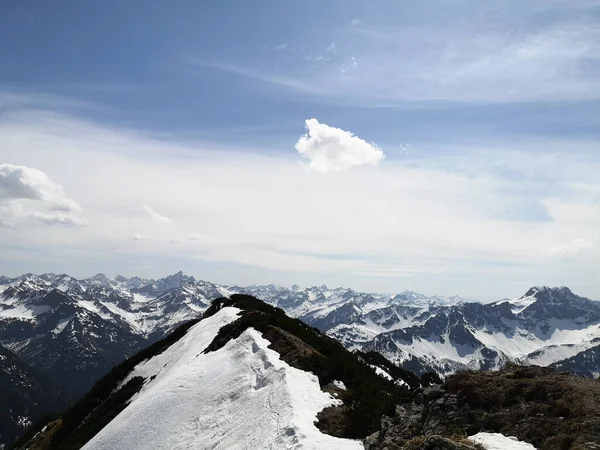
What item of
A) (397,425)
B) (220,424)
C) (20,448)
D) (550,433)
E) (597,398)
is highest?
(597,398)

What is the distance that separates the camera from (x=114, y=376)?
5206 cm

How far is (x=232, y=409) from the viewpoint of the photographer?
23.8 m

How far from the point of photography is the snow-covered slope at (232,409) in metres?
18.5

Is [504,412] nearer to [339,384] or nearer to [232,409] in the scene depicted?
[339,384]

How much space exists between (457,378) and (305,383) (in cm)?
1023

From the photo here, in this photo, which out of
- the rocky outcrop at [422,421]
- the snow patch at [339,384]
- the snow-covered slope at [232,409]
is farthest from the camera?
the snow patch at [339,384]

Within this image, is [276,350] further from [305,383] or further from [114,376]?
[114,376]

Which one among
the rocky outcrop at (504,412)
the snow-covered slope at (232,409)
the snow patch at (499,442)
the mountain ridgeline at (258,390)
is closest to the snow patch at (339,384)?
the mountain ridgeline at (258,390)

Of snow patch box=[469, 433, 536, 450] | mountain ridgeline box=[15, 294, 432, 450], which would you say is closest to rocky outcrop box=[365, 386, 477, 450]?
snow patch box=[469, 433, 536, 450]

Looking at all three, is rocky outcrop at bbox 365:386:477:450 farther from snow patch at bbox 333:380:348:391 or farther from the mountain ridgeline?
snow patch at bbox 333:380:348:391

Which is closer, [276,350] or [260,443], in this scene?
[260,443]

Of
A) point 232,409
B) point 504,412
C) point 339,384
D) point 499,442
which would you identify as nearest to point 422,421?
point 504,412

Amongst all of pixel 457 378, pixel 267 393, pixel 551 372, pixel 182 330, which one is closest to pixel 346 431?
pixel 457 378

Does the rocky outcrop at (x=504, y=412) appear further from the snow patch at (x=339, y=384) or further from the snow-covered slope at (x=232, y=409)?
the snow patch at (x=339, y=384)
